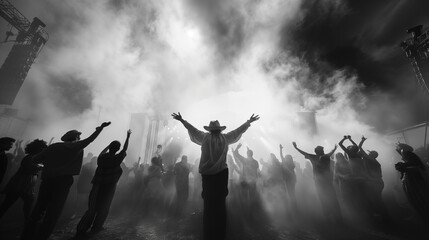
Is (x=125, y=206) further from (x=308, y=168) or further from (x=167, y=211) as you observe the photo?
(x=308, y=168)

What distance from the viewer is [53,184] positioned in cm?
345

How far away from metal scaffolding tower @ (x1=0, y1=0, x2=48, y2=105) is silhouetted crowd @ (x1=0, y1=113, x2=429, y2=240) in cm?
1856

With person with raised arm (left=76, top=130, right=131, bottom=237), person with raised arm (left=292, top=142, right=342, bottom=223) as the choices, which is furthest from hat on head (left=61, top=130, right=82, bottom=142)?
person with raised arm (left=292, top=142, right=342, bottom=223)

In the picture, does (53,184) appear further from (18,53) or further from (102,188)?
(18,53)

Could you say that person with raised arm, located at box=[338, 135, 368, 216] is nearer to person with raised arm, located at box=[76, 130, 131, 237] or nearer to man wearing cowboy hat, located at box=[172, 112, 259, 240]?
man wearing cowboy hat, located at box=[172, 112, 259, 240]

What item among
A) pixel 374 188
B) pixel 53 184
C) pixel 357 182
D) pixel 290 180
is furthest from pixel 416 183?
pixel 53 184

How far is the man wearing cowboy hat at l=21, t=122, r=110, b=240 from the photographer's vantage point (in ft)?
10.7

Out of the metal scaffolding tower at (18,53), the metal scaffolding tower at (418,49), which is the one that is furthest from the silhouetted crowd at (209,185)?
the metal scaffolding tower at (18,53)

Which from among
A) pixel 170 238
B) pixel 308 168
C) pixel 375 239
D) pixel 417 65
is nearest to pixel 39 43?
pixel 170 238

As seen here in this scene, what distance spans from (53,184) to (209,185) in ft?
9.88

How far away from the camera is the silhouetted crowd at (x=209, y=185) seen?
3.26 metres

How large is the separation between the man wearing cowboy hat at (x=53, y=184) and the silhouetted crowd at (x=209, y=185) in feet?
0.05

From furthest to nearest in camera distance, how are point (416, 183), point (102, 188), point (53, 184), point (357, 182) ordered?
1. point (357, 182)
2. point (416, 183)
3. point (102, 188)
4. point (53, 184)

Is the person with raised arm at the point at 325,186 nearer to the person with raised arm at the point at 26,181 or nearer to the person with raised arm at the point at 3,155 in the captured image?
the person with raised arm at the point at 26,181
